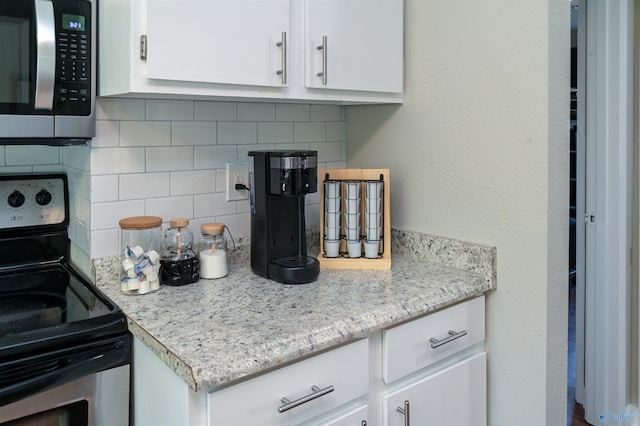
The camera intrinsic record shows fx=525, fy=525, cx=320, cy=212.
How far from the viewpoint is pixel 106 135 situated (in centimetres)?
139

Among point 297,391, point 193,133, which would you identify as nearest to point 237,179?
point 193,133

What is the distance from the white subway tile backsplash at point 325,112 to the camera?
1823mm

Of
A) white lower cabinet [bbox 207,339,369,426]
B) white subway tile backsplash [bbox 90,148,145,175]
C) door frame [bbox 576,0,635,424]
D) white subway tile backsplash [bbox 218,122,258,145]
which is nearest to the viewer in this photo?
white lower cabinet [bbox 207,339,369,426]

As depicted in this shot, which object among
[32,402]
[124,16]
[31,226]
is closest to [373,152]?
[124,16]

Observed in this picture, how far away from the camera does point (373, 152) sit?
1.81 m

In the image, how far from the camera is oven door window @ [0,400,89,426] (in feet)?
3.35

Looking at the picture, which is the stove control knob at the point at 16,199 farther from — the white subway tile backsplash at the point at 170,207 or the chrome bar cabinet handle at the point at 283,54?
the chrome bar cabinet handle at the point at 283,54

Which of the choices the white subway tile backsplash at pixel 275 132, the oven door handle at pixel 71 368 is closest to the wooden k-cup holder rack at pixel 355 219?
the white subway tile backsplash at pixel 275 132

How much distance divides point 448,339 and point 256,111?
90 centimetres

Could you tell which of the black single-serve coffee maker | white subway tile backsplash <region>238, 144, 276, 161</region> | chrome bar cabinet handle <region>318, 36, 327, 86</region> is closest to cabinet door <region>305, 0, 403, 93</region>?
chrome bar cabinet handle <region>318, 36, 327, 86</region>

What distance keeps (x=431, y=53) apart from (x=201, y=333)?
1.06m

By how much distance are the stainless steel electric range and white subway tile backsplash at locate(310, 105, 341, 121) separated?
0.87m

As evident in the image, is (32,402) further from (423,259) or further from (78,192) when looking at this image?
(423,259)

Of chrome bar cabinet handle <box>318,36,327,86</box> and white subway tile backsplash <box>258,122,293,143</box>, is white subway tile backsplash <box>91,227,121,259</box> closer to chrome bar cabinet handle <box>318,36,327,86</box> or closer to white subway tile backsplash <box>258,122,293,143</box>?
white subway tile backsplash <box>258,122,293,143</box>
